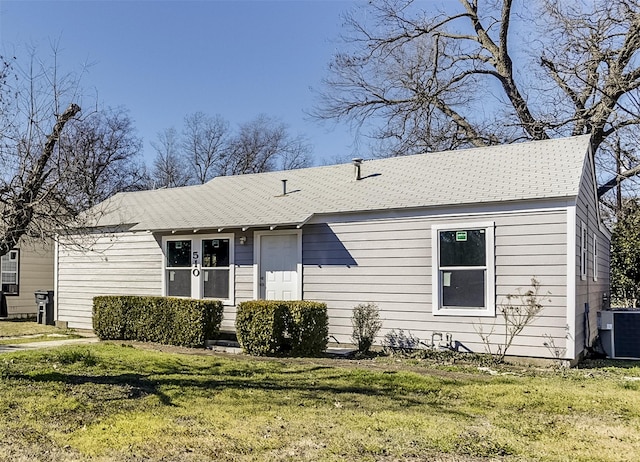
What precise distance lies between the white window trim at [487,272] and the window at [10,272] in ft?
50.0

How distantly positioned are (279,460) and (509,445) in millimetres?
1909

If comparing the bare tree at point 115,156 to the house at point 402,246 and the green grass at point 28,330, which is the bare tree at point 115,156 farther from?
the house at point 402,246

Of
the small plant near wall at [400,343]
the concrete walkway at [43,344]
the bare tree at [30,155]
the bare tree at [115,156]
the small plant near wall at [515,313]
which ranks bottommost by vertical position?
the concrete walkway at [43,344]

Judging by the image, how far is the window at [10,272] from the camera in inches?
728

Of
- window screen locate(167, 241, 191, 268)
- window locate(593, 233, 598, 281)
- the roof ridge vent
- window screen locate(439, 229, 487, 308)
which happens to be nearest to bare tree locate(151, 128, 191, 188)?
window screen locate(167, 241, 191, 268)

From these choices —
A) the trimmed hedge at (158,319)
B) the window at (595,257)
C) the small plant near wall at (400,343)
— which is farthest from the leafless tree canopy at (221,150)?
the small plant near wall at (400,343)

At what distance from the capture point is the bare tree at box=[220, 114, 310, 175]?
39.8 metres

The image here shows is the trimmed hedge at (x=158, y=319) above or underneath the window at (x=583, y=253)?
underneath

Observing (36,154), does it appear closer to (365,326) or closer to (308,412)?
(308,412)

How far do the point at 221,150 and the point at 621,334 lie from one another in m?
33.8

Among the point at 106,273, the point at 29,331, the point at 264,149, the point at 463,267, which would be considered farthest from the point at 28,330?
the point at 264,149

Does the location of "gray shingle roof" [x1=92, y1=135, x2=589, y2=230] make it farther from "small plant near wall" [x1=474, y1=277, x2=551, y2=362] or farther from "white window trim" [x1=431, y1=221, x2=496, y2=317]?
"small plant near wall" [x1=474, y1=277, x2=551, y2=362]

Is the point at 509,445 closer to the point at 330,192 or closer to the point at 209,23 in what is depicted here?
the point at 330,192

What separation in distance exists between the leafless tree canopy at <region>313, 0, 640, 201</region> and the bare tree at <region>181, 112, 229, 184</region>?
17571 mm
